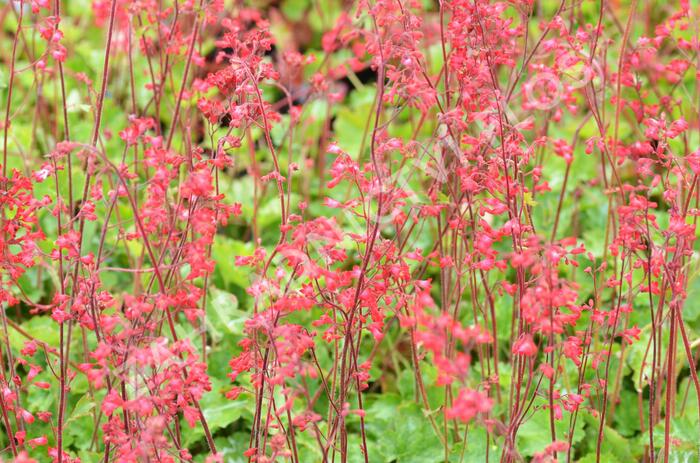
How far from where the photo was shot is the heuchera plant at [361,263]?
1.76 meters

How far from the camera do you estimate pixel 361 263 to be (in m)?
1.93

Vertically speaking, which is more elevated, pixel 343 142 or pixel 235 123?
pixel 235 123

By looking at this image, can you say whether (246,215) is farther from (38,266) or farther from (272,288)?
(272,288)

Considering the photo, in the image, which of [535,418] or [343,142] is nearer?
[535,418]

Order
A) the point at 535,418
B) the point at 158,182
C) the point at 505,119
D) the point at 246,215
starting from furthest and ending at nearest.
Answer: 1. the point at 246,215
2. the point at 535,418
3. the point at 505,119
4. the point at 158,182

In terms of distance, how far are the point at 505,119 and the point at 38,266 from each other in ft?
5.71

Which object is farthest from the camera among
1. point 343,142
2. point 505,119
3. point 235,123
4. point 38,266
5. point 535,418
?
point 343,142

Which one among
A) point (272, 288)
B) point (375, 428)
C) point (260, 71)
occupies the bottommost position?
point (375, 428)

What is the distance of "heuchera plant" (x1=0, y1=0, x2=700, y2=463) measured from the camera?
5.76ft

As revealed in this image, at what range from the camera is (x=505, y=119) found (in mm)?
2041

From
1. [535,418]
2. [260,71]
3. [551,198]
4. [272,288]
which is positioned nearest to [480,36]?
[260,71]

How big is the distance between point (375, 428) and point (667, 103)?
1291 millimetres

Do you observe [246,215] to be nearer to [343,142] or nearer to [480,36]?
[343,142]

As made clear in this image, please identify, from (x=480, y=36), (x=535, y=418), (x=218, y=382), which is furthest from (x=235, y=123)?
(x=535, y=418)
